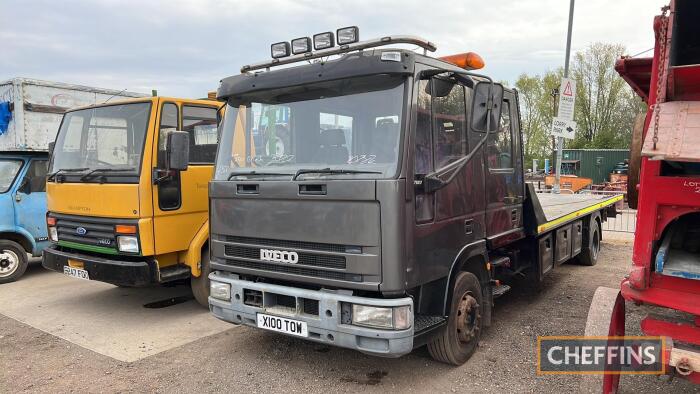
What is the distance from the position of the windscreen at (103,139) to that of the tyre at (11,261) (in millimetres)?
2268

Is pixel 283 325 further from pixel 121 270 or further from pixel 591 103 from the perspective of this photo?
pixel 591 103

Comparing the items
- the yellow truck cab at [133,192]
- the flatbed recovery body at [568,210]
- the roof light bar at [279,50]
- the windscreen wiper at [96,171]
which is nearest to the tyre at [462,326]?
→ the flatbed recovery body at [568,210]

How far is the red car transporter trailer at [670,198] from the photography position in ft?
8.83

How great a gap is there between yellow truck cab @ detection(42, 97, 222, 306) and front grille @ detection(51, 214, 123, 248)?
0.01m

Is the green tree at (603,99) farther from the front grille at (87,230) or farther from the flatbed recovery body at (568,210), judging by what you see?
the front grille at (87,230)

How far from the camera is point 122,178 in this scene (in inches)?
205

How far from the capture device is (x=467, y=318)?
13.5 ft

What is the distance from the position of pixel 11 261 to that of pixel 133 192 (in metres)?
3.81

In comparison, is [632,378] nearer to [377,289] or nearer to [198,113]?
[377,289]

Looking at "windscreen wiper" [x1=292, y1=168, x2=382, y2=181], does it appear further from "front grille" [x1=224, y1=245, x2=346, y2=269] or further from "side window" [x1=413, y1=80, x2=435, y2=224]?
"front grille" [x1=224, y1=245, x2=346, y2=269]

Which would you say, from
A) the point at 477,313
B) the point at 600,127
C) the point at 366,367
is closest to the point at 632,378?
the point at 477,313

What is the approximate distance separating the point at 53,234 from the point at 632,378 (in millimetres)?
6300

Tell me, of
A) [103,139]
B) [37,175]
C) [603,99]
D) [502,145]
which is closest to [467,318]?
[502,145]

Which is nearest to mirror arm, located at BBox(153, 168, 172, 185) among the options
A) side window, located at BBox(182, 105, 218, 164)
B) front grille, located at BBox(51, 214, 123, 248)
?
side window, located at BBox(182, 105, 218, 164)
